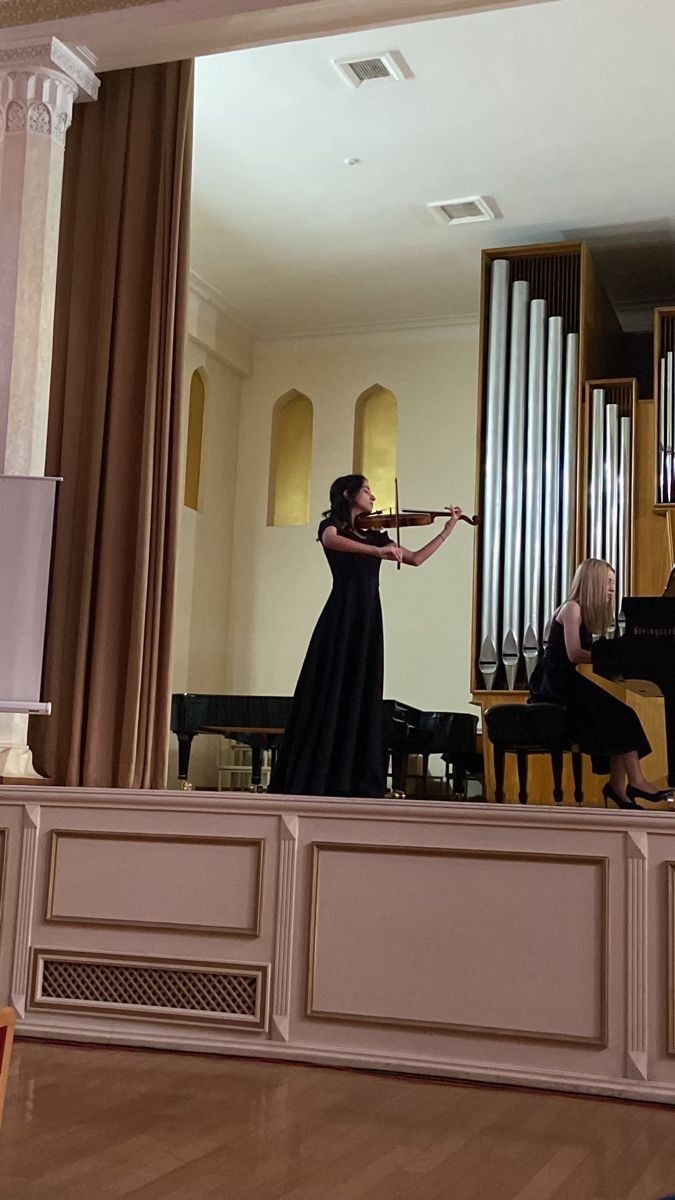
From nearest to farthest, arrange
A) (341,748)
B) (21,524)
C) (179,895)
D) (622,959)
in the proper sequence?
1. (622,959)
2. (179,895)
3. (21,524)
4. (341,748)

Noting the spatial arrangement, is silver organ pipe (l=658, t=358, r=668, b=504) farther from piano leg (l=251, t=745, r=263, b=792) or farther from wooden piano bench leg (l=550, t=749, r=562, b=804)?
piano leg (l=251, t=745, r=263, b=792)

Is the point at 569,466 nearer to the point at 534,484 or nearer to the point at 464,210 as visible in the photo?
the point at 534,484

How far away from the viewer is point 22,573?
497cm

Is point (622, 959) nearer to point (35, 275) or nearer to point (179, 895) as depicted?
point (179, 895)

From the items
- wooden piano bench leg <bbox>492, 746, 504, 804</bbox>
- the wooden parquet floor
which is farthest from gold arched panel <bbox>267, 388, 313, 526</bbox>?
the wooden parquet floor

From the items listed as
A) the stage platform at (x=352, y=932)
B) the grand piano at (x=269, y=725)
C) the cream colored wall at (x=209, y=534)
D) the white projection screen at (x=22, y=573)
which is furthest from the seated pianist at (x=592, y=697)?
the cream colored wall at (x=209, y=534)

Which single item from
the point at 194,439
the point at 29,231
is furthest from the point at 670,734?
the point at 194,439

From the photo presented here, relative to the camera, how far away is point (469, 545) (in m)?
10.2

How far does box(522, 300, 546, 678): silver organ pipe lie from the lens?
8.45 meters

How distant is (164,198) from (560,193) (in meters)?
3.34

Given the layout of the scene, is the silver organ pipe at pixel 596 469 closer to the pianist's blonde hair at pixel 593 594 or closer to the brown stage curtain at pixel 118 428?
the pianist's blonde hair at pixel 593 594

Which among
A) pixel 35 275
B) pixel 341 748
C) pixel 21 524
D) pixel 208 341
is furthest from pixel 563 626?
pixel 208 341

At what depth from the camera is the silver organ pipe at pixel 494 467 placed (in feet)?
28.0

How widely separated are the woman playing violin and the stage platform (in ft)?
3.40
